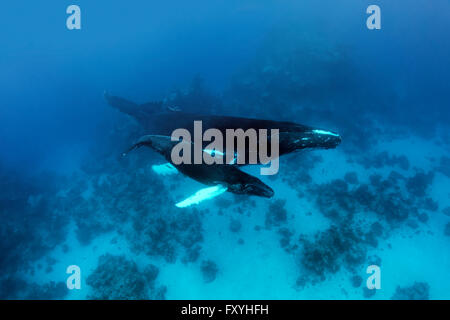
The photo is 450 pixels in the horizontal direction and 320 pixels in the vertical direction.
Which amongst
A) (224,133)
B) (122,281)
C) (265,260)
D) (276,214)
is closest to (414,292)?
(265,260)

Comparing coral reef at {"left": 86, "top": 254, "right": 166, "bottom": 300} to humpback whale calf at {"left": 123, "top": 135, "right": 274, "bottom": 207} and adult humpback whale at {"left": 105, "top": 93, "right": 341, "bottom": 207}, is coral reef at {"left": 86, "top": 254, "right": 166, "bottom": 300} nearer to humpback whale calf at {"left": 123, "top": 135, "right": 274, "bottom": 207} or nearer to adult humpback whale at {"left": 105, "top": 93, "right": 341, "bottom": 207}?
adult humpback whale at {"left": 105, "top": 93, "right": 341, "bottom": 207}

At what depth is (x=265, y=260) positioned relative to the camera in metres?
12.9

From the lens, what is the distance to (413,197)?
15.6m

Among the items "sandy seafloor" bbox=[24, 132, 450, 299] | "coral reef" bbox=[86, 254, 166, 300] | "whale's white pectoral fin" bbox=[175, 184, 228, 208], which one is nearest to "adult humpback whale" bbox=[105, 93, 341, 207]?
"whale's white pectoral fin" bbox=[175, 184, 228, 208]

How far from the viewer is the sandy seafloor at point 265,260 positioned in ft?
40.3

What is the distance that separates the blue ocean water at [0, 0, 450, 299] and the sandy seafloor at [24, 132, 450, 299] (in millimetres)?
67

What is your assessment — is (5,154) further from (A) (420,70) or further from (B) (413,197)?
(A) (420,70)

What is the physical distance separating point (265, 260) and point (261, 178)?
4804 millimetres

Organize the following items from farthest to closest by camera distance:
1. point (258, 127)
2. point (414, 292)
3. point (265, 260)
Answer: point (265, 260) → point (414, 292) → point (258, 127)

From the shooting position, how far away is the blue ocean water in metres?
12.7

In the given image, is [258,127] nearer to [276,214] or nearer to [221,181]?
[221,181]

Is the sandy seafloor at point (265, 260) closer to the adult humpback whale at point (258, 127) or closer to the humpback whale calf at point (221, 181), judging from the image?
the adult humpback whale at point (258, 127)

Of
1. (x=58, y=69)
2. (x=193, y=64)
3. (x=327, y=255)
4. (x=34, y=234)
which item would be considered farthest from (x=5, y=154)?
(x=327, y=255)

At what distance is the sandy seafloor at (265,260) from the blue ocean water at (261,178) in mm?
67
